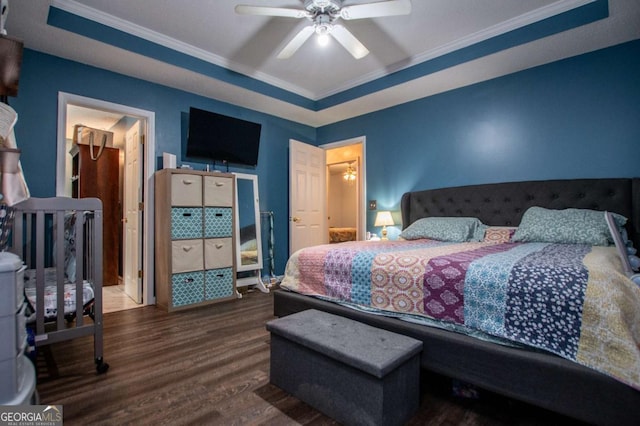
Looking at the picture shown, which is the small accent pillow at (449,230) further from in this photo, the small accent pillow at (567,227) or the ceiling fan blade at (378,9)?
the ceiling fan blade at (378,9)

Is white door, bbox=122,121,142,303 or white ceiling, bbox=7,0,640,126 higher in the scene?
white ceiling, bbox=7,0,640,126

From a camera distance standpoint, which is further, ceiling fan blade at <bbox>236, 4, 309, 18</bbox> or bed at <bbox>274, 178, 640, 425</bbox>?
ceiling fan blade at <bbox>236, 4, 309, 18</bbox>

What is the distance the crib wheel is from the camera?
1.92m

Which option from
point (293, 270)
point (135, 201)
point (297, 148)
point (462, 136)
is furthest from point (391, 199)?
point (135, 201)

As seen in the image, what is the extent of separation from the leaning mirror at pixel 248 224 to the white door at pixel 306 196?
54 cm

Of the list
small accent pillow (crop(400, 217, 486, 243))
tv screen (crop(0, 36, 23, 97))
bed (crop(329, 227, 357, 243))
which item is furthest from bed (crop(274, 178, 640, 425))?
bed (crop(329, 227, 357, 243))

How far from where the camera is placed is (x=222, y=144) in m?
3.95

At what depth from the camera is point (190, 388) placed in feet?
5.73

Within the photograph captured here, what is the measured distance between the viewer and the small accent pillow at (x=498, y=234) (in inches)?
114

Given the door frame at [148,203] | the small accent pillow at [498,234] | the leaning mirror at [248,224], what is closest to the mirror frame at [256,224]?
the leaning mirror at [248,224]

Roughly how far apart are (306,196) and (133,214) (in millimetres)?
2279

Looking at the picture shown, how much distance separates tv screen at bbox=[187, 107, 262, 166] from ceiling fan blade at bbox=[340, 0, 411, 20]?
209 centimetres

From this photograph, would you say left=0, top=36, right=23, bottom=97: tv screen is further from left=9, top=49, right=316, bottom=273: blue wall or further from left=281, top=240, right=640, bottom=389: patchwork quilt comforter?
left=281, top=240, right=640, bottom=389: patchwork quilt comforter

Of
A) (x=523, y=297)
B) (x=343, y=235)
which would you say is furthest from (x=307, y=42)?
(x=343, y=235)
